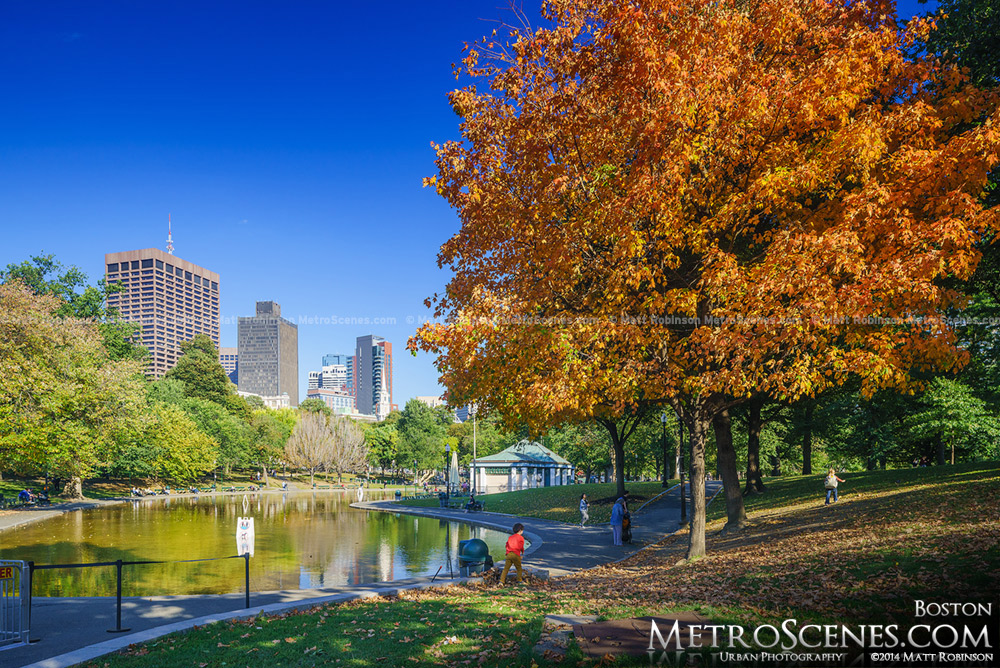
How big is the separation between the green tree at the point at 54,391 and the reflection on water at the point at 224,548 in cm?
442

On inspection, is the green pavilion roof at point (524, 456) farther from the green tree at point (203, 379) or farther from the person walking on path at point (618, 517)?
the green tree at point (203, 379)

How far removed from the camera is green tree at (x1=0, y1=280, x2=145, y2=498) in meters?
34.0

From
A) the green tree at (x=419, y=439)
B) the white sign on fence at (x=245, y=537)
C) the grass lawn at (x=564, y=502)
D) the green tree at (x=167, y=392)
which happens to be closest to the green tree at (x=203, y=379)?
the green tree at (x=167, y=392)

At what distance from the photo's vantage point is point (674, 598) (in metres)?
9.05

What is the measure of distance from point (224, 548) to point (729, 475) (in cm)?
1834

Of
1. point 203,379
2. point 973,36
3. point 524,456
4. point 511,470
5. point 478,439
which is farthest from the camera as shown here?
point 478,439

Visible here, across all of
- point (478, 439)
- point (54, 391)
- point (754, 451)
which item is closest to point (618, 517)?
point (754, 451)

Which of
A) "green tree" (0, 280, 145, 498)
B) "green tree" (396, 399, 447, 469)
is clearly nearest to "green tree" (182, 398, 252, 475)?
"green tree" (396, 399, 447, 469)

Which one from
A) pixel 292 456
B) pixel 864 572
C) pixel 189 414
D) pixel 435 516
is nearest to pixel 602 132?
pixel 864 572

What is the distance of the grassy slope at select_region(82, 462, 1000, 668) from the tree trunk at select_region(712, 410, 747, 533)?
16.5ft

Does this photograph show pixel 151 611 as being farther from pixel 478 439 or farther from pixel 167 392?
pixel 478 439

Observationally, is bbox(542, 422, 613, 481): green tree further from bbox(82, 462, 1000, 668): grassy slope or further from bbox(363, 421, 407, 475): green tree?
bbox(82, 462, 1000, 668): grassy slope

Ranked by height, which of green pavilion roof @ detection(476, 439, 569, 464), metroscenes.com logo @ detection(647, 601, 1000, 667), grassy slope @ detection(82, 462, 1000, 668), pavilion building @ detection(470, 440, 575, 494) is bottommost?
pavilion building @ detection(470, 440, 575, 494)

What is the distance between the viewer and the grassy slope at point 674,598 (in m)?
7.52
